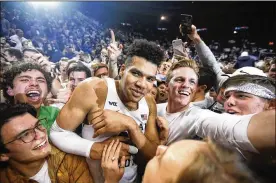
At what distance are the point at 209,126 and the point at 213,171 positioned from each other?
33 centimetres

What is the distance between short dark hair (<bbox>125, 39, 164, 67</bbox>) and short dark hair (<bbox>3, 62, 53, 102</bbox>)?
1.42 feet

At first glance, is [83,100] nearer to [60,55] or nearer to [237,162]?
[60,55]

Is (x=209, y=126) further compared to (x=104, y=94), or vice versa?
(x=104, y=94)

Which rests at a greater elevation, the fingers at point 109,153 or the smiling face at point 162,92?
the smiling face at point 162,92

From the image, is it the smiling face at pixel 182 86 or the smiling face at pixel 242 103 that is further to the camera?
the smiling face at pixel 182 86

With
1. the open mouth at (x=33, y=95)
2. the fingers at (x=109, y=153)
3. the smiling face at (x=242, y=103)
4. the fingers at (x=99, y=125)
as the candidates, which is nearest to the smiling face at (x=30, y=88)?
the open mouth at (x=33, y=95)

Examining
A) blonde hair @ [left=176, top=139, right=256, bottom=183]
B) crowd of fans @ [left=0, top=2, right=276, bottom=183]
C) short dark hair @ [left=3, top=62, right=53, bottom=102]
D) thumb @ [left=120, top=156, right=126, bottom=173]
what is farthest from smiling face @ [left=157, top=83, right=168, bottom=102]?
short dark hair @ [left=3, top=62, right=53, bottom=102]

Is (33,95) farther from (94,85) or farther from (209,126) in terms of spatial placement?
(209,126)

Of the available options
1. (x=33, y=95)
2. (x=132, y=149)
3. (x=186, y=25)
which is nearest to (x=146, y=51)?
(x=186, y=25)

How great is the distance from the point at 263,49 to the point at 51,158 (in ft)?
3.99

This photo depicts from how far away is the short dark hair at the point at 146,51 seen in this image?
1.37 m

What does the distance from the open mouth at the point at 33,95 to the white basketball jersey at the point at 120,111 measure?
0.31 meters

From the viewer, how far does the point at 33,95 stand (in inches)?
57.1

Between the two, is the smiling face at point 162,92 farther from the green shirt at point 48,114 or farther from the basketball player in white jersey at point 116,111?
the green shirt at point 48,114
